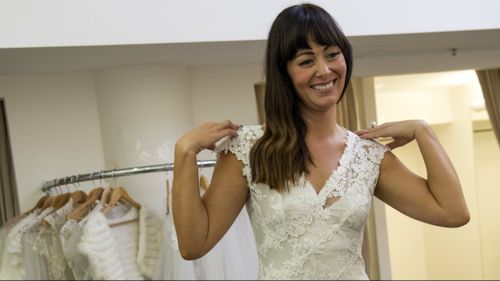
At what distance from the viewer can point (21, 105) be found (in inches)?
69.1

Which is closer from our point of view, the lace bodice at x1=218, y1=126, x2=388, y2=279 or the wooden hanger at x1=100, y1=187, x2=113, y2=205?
the lace bodice at x1=218, y1=126, x2=388, y2=279

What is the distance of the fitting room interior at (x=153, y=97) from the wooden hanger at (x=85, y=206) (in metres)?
0.18

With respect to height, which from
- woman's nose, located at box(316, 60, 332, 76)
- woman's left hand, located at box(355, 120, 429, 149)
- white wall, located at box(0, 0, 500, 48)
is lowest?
woman's left hand, located at box(355, 120, 429, 149)

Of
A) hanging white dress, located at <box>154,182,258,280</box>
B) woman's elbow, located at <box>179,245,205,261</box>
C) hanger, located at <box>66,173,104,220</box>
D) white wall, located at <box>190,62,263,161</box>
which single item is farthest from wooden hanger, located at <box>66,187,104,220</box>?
woman's elbow, located at <box>179,245,205,261</box>

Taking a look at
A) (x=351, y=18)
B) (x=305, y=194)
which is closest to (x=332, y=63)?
(x=305, y=194)

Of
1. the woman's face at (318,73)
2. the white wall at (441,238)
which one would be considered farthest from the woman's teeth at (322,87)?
the white wall at (441,238)

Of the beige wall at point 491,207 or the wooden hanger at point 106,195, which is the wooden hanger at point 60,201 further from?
the beige wall at point 491,207

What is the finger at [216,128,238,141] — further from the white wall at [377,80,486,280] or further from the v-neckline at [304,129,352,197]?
the white wall at [377,80,486,280]

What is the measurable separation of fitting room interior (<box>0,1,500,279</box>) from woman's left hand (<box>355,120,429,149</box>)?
187 millimetres

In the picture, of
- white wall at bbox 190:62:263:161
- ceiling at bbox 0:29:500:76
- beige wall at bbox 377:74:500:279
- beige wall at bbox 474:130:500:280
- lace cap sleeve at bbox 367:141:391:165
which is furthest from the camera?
beige wall at bbox 377:74:500:279

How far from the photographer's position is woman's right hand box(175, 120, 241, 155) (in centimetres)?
87

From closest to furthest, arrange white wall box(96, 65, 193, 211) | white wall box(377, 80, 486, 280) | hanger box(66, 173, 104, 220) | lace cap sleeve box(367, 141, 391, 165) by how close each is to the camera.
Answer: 1. lace cap sleeve box(367, 141, 391, 165)
2. hanger box(66, 173, 104, 220)
3. white wall box(96, 65, 193, 211)
4. white wall box(377, 80, 486, 280)

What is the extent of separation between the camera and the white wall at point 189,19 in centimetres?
125

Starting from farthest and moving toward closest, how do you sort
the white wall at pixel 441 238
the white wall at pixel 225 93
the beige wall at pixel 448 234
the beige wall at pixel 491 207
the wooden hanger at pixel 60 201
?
the white wall at pixel 441 238 → the beige wall at pixel 448 234 → the white wall at pixel 225 93 → the wooden hanger at pixel 60 201 → the beige wall at pixel 491 207
